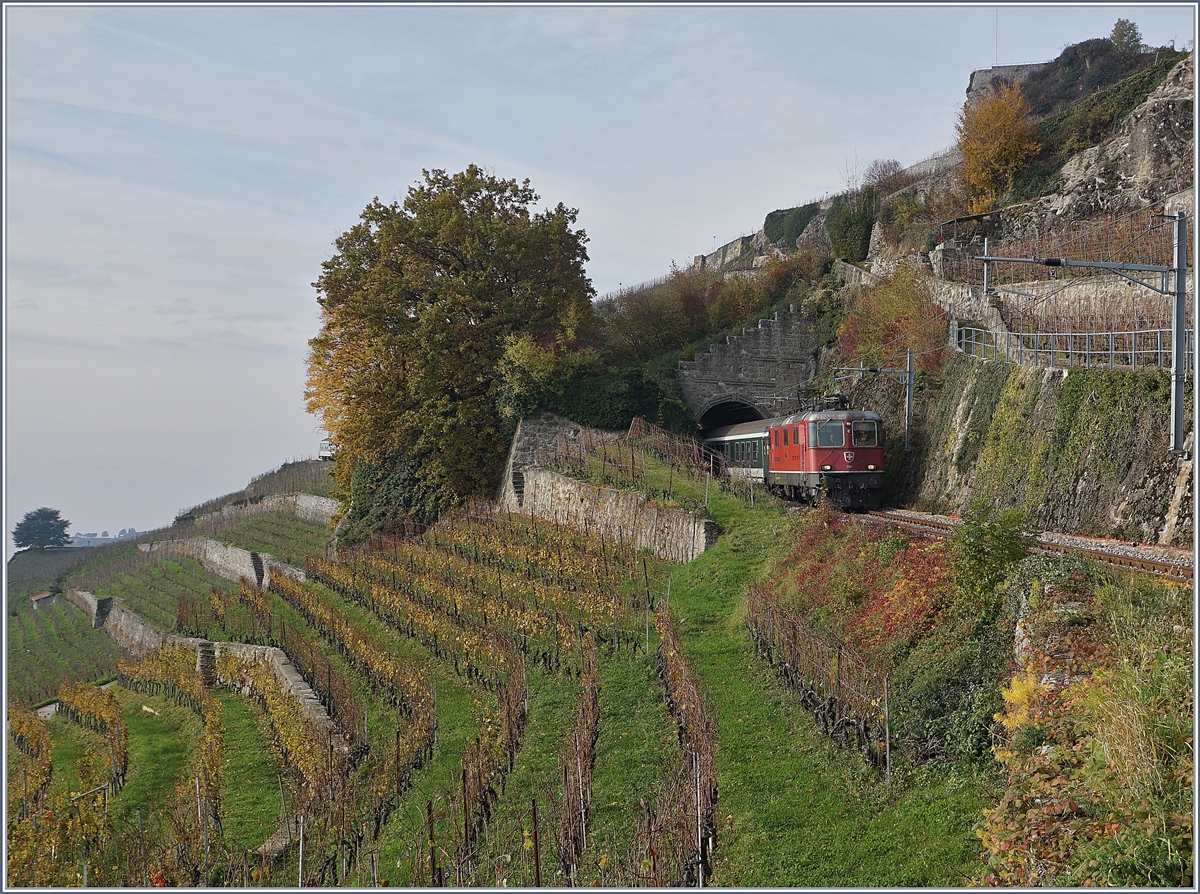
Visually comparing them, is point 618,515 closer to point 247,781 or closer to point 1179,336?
point 247,781

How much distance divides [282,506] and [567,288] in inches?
992

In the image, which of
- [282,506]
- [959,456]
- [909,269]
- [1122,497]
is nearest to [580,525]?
[959,456]

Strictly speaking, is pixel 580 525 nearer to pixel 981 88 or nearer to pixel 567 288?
pixel 567 288

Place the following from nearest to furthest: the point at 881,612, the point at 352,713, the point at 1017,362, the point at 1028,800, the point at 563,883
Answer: the point at 1028,800 → the point at 563,883 → the point at 881,612 → the point at 352,713 → the point at 1017,362

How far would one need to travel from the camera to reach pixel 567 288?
33.3 meters

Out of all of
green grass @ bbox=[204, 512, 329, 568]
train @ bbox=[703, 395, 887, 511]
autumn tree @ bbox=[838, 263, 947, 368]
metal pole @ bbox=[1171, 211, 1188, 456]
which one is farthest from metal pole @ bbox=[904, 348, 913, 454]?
green grass @ bbox=[204, 512, 329, 568]

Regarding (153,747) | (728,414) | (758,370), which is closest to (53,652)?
(153,747)

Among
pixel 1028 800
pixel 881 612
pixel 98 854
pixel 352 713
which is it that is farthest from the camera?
pixel 352 713

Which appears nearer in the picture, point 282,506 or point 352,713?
point 352,713

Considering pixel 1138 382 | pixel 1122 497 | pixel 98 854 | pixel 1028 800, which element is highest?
pixel 1138 382

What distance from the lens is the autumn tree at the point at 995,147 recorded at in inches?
1464

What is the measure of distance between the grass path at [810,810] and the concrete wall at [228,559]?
20527 millimetres

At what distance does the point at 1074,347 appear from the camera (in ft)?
76.1

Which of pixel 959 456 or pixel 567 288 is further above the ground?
pixel 567 288
